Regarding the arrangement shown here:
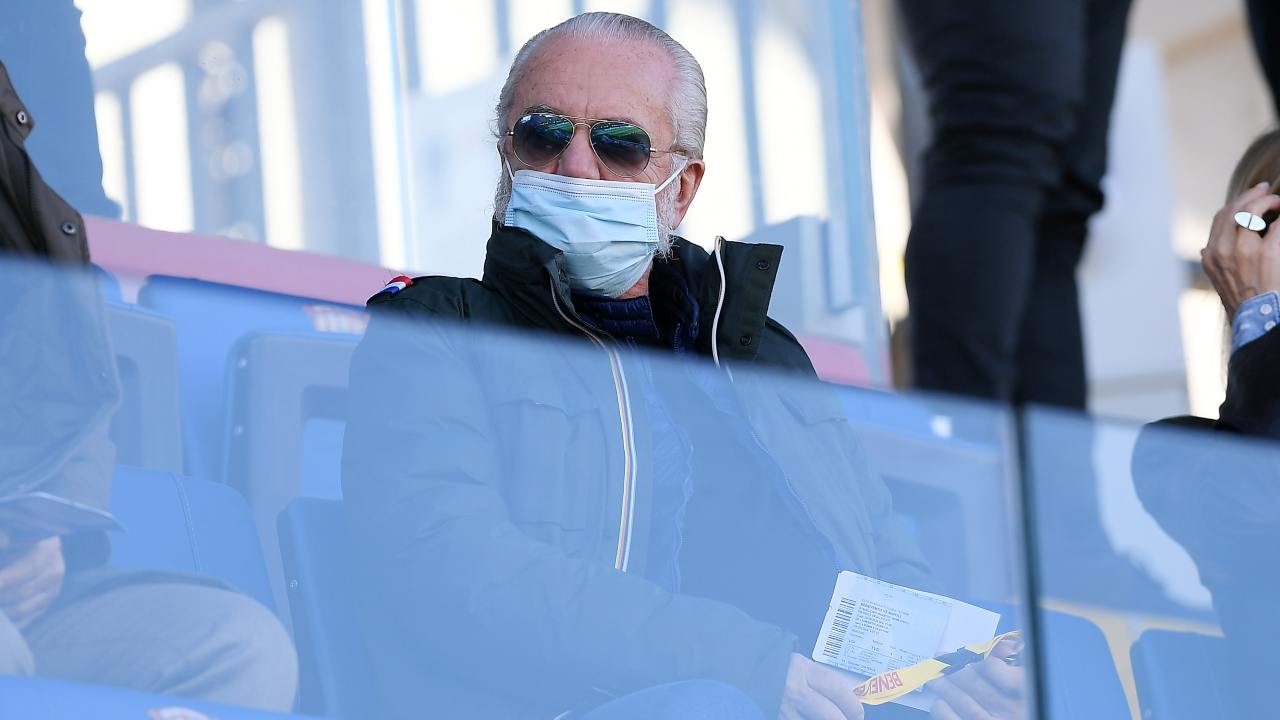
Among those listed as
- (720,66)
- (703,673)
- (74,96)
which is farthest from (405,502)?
(720,66)

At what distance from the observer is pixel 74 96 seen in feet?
7.22

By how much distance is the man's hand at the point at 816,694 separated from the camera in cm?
159

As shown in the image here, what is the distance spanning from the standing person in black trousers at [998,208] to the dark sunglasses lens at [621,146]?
26.0 inches

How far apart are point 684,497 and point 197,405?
537 millimetres

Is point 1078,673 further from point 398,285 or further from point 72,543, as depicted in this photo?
point 72,543

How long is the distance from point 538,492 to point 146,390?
430 mm

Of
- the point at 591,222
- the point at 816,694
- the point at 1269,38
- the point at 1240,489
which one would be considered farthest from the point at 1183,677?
the point at 1269,38

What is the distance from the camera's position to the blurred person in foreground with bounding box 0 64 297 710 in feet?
4.73

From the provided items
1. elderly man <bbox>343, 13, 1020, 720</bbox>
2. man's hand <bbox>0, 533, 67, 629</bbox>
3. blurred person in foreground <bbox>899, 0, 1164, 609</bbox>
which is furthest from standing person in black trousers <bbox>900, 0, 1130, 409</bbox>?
man's hand <bbox>0, 533, 67, 629</bbox>

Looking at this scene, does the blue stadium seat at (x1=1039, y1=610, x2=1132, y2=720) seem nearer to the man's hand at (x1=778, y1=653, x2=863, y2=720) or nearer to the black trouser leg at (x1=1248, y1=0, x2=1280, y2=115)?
the man's hand at (x1=778, y1=653, x2=863, y2=720)

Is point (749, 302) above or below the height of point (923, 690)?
above

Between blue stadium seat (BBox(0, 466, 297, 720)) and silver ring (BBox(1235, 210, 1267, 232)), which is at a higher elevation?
silver ring (BBox(1235, 210, 1267, 232))

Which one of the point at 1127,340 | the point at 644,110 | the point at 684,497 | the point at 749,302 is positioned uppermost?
the point at 644,110

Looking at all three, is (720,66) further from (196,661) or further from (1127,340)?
(1127,340)
